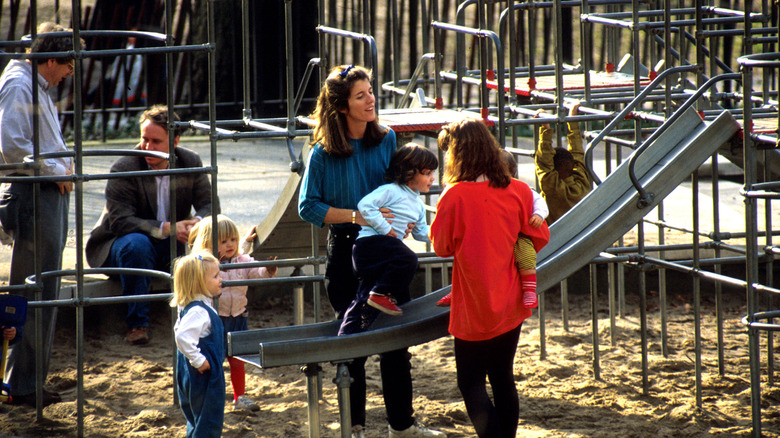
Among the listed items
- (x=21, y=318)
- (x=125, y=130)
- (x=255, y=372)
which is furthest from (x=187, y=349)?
(x=125, y=130)

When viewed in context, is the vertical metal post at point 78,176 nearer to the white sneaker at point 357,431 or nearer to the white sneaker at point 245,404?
the white sneaker at point 245,404

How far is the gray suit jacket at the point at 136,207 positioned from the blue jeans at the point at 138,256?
48mm

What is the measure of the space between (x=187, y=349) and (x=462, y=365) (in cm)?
114

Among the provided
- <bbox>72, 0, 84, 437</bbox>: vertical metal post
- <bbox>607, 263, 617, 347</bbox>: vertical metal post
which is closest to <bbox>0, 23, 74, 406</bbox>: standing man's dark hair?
<bbox>72, 0, 84, 437</bbox>: vertical metal post

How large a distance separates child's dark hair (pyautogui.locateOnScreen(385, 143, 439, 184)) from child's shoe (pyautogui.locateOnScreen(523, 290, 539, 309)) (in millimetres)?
669

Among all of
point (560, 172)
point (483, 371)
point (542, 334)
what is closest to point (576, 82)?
point (542, 334)

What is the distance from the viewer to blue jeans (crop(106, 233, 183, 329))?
19.7 ft

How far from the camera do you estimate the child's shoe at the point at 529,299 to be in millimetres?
3969

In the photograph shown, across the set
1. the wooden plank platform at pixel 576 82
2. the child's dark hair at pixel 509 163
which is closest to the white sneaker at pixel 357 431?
the child's dark hair at pixel 509 163

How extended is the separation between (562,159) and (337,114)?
135 centimetres

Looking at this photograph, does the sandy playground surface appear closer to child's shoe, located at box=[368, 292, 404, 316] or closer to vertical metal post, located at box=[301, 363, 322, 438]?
vertical metal post, located at box=[301, 363, 322, 438]

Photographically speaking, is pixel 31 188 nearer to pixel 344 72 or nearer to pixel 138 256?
pixel 138 256

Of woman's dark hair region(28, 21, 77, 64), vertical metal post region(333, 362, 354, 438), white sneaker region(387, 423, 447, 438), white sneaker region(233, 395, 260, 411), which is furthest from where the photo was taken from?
white sneaker region(233, 395, 260, 411)

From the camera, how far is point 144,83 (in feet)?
39.2
